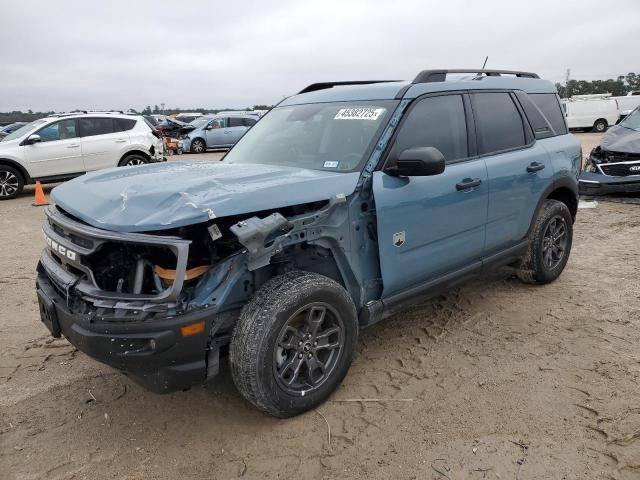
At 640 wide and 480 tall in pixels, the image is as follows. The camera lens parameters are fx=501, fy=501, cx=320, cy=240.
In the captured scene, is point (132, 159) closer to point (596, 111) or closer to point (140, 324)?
point (140, 324)

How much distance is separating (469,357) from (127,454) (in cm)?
229

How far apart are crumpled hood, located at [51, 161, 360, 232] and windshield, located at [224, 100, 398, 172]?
224 millimetres

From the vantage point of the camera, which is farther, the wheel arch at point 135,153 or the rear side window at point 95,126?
the wheel arch at point 135,153

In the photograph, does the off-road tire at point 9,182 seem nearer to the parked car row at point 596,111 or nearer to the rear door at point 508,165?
the rear door at point 508,165

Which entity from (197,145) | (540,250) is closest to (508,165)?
(540,250)

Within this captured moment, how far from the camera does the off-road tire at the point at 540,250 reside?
4.59 m

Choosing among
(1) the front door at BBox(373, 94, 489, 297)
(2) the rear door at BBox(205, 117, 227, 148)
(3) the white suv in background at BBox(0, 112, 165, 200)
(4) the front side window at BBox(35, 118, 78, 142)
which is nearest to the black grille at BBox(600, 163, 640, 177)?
(1) the front door at BBox(373, 94, 489, 297)

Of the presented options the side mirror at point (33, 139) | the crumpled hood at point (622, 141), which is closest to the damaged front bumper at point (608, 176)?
the crumpled hood at point (622, 141)

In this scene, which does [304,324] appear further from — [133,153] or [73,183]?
[133,153]

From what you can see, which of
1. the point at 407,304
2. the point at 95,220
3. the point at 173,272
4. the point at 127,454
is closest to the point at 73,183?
the point at 95,220

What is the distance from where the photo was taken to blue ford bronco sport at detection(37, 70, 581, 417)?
2.46m

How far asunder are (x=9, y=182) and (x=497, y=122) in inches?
421

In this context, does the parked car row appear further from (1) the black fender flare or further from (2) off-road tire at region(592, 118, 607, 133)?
(1) the black fender flare

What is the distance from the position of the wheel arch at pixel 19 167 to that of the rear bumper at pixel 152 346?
1010 cm
